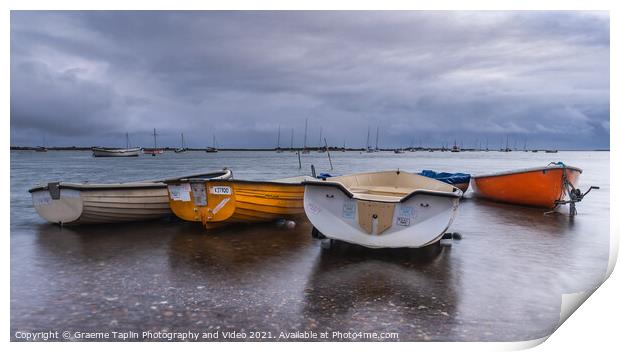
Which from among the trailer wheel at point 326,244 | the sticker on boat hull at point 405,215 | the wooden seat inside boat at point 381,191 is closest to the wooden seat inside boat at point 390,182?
the wooden seat inside boat at point 381,191

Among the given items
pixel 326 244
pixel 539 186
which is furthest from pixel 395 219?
pixel 539 186

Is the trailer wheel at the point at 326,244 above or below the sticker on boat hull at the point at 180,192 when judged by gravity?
below

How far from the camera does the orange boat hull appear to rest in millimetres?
13820

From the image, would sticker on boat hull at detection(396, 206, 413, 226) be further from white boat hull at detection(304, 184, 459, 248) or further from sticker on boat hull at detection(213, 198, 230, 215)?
sticker on boat hull at detection(213, 198, 230, 215)

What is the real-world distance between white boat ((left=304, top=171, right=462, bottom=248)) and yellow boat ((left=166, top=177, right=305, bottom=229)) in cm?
237

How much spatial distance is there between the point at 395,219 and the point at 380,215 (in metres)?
0.26

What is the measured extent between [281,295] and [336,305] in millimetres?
761

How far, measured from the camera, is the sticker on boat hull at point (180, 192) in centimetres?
988

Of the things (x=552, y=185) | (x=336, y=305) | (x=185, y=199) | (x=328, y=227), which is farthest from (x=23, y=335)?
(x=552, y=185)

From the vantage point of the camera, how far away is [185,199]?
32.6 feet

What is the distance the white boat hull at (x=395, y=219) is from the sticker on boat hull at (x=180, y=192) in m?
3.61

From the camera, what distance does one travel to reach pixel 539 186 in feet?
46.9

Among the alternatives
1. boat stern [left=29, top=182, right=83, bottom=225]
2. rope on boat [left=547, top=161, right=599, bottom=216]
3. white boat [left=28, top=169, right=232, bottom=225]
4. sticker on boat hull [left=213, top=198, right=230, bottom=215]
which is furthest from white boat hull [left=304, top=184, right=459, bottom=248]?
rope on boat [left=547, top=161, right=599, bottom=216]

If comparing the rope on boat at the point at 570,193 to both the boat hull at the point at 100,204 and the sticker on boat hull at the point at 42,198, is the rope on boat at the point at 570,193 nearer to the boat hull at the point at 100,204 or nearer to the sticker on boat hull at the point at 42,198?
the boat hull at the point at 100,204
